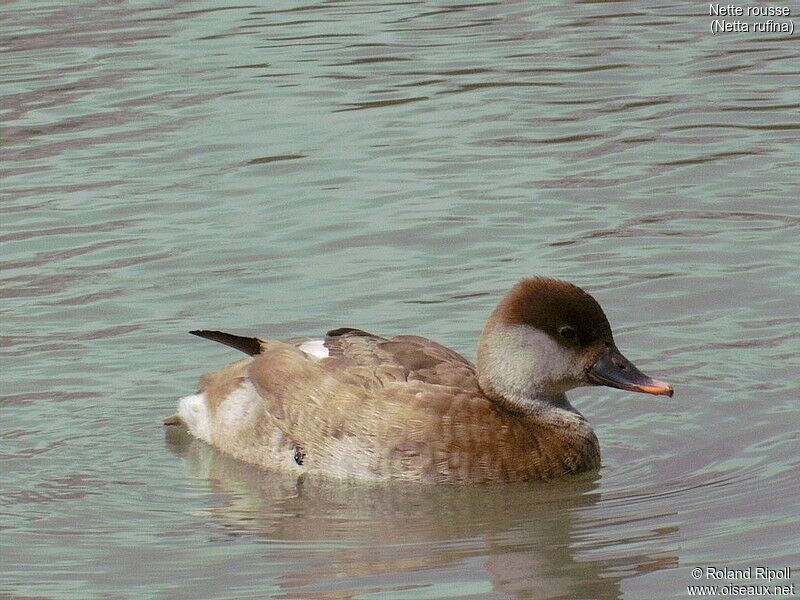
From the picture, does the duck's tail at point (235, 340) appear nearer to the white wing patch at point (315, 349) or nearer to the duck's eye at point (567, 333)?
the white wing patch at point (315, 349)

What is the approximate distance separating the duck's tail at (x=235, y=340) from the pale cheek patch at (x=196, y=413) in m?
0.32

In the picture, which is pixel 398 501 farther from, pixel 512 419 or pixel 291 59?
pixel 291 59

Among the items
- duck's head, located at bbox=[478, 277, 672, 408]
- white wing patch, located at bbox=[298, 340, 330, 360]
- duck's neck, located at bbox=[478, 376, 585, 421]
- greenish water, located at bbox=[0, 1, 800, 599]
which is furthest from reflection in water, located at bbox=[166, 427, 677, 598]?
white wing patch, located at bbox=[298, 340, 330, 360]

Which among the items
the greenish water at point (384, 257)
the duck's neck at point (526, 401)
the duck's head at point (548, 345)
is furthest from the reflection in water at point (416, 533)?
the duck's head at point (548, 345)

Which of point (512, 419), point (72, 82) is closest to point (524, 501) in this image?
point (512, 419)

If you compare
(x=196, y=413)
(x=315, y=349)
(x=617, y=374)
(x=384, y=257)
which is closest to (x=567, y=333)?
(x=617, y=374)

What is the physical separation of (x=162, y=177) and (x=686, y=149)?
3.70 meters

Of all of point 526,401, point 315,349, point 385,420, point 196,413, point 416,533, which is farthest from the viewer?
point 196,413

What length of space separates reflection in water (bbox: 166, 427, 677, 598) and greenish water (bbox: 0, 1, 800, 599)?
0.07 ft

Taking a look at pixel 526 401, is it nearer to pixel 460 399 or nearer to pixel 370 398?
pixel 460 399

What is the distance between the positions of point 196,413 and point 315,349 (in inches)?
27.6

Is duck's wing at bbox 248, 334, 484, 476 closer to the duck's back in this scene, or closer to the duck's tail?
the duck's back

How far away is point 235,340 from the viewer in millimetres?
8977

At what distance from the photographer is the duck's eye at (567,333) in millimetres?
8465
